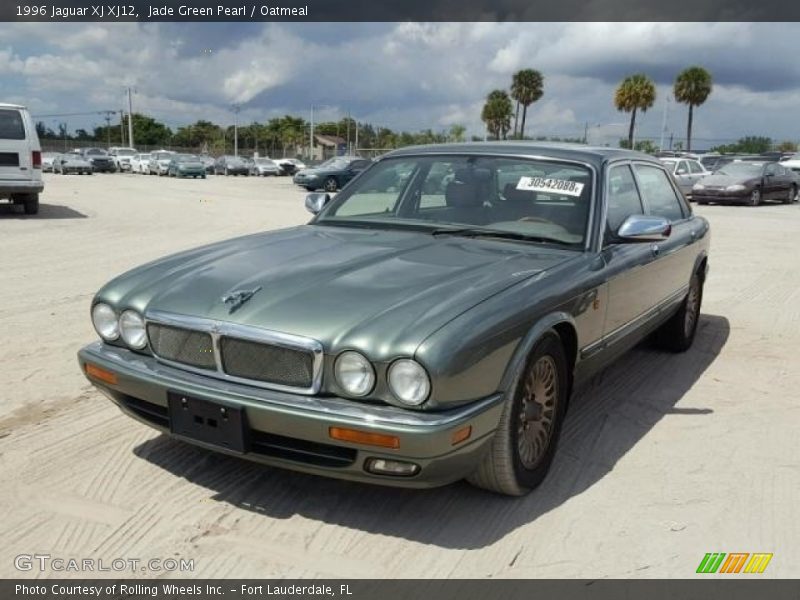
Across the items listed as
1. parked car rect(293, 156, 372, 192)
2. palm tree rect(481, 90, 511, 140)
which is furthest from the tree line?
parked car rect(293, 156, 372, 192)

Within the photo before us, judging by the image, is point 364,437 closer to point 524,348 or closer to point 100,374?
point 524,348

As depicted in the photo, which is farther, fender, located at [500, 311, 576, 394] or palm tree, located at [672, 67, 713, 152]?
palm tree, located at [672, 67, 713, 152]

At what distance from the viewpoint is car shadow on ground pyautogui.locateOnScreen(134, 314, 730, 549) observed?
9.87 ft

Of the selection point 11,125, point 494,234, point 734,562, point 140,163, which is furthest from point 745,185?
point 140,163

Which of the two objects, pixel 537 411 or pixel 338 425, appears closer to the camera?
pixel 338 425

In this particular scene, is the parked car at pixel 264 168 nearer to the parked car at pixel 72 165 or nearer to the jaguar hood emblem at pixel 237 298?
the parked car at pixel 72 165

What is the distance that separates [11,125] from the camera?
13023mm

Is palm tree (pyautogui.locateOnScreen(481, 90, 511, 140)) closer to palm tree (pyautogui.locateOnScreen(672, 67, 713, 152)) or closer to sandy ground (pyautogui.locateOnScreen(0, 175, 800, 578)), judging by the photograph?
palm tree (pyautogui.locateOnScreen(672, 67, 713, 152))

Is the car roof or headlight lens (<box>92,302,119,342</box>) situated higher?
the car roof

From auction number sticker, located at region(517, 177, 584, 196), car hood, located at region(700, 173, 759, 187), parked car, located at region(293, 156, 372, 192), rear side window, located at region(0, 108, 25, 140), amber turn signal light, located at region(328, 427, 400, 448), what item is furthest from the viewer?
parked car, located at region(293, 156, 372, 192)

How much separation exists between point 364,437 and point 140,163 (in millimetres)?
46833

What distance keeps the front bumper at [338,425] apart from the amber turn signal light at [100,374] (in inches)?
8.3

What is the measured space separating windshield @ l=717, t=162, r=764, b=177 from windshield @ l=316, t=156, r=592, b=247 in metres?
20.5

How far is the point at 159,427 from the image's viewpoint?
312 centimetres
